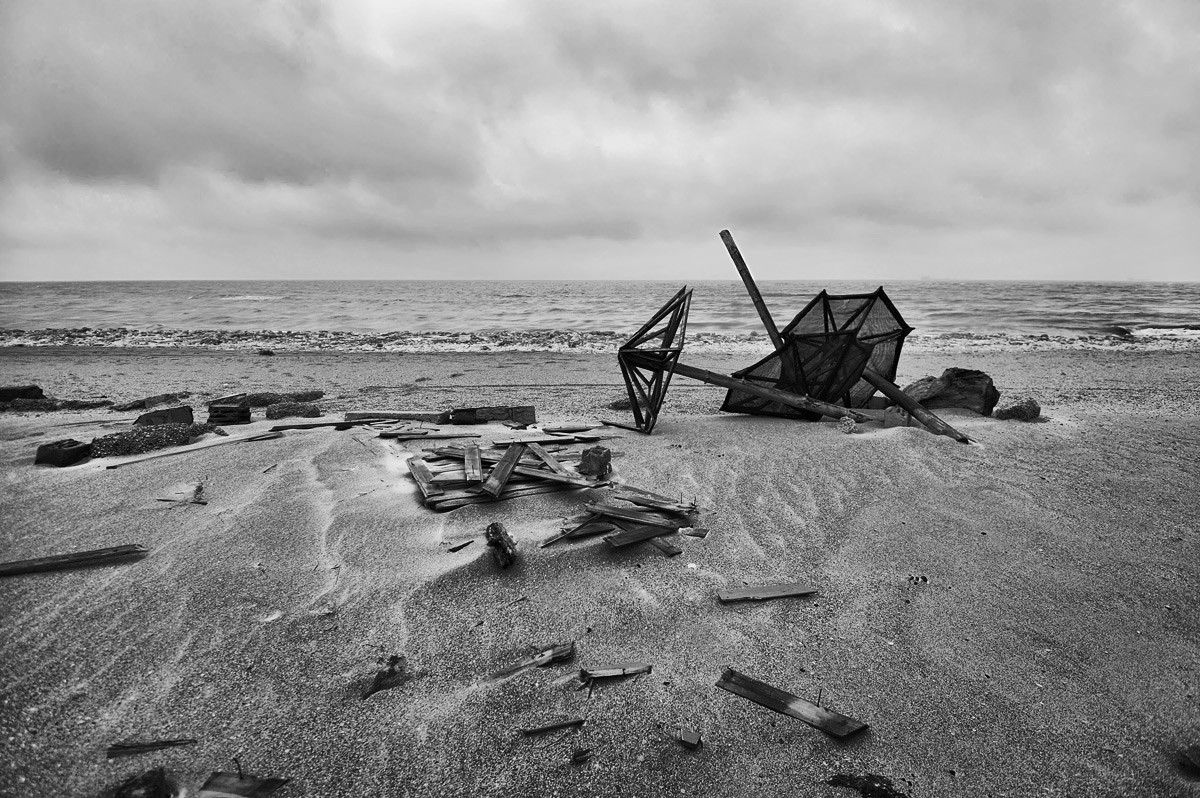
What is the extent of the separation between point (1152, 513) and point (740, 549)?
12.6ft

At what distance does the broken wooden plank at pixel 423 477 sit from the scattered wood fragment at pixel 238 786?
274 centimetres

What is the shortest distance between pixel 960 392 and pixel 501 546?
26.3 ft

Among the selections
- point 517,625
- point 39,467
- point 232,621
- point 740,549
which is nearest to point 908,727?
point 740,549

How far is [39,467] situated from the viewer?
6008 millimetres

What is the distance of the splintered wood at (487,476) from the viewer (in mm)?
5207

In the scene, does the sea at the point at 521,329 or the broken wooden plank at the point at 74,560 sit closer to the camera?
the broken wooden plank at the point at 74,560

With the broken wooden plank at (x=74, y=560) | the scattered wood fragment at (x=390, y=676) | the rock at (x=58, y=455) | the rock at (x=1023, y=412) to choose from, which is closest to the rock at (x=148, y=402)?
the rock at (x=58, y=455)

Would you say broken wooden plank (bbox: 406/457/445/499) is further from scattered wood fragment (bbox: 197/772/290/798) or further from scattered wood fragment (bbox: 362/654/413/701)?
scattered wood fragment (bbox: 197/772/290/798)

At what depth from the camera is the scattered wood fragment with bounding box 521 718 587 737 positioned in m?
2.75

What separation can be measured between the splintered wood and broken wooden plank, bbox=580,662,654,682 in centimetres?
228

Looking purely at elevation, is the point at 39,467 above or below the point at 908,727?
above

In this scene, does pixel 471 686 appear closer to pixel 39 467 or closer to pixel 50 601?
pixel 50 601

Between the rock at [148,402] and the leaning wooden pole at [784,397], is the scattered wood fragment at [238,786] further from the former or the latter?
the rock at [148,402]

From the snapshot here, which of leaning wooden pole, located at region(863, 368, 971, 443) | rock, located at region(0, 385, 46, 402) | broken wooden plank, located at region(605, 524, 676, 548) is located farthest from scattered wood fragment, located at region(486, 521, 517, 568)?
rock, located at region(0, 385, 46, 402)
